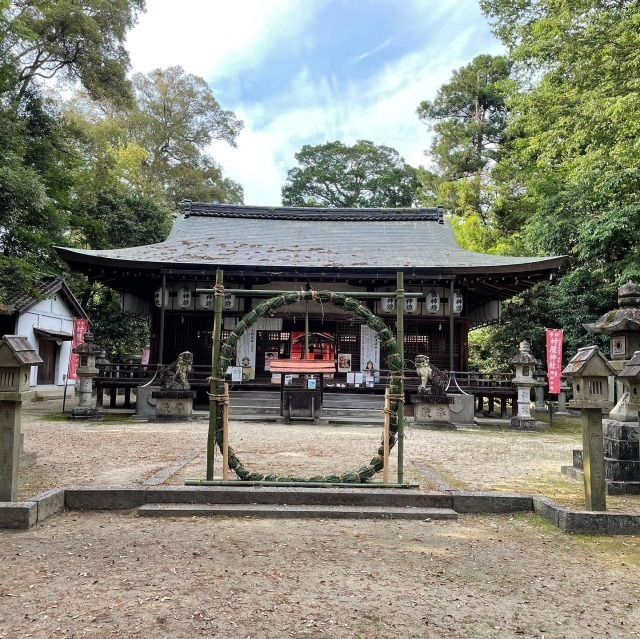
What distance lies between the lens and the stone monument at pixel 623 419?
614cm

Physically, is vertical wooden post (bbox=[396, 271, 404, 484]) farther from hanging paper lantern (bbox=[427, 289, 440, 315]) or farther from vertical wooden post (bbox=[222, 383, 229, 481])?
hanging paper lantern (bbox=[427, 289, 440, 315])

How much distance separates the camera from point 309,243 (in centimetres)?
1881

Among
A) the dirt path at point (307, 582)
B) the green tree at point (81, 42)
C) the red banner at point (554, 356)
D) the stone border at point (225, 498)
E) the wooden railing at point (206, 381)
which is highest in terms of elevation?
the green tree at point (81, 42)

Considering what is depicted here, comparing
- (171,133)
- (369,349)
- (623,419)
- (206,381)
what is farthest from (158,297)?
(171,133)

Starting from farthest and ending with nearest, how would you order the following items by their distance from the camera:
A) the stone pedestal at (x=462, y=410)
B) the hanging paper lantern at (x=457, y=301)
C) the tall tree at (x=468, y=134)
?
the tall tree at (x=468, y=134) < the hanging paper lantern at (x=457, y=301) < the stone pedestal at (x=462, y=410)

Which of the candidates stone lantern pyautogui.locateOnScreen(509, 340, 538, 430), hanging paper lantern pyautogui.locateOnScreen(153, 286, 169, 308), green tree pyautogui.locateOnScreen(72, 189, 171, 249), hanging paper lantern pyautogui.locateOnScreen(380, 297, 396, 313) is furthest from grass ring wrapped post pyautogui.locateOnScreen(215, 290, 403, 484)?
green tree pyautogui.locateOnScreen(72, 189, 171, 249)

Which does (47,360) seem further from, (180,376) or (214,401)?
(214,401)

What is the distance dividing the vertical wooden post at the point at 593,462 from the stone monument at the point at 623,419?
68 cm

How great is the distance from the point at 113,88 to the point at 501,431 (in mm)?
21999

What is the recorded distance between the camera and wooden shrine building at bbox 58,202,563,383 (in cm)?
1487

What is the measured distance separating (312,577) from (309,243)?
1603cm

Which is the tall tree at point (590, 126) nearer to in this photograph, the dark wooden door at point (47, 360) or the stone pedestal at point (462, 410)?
the stone pedestal at point (462, 410)

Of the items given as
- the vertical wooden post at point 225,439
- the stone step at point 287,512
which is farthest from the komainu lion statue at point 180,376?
the stone step at point 287,512

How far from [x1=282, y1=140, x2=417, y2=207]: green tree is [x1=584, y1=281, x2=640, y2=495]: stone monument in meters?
32.5
